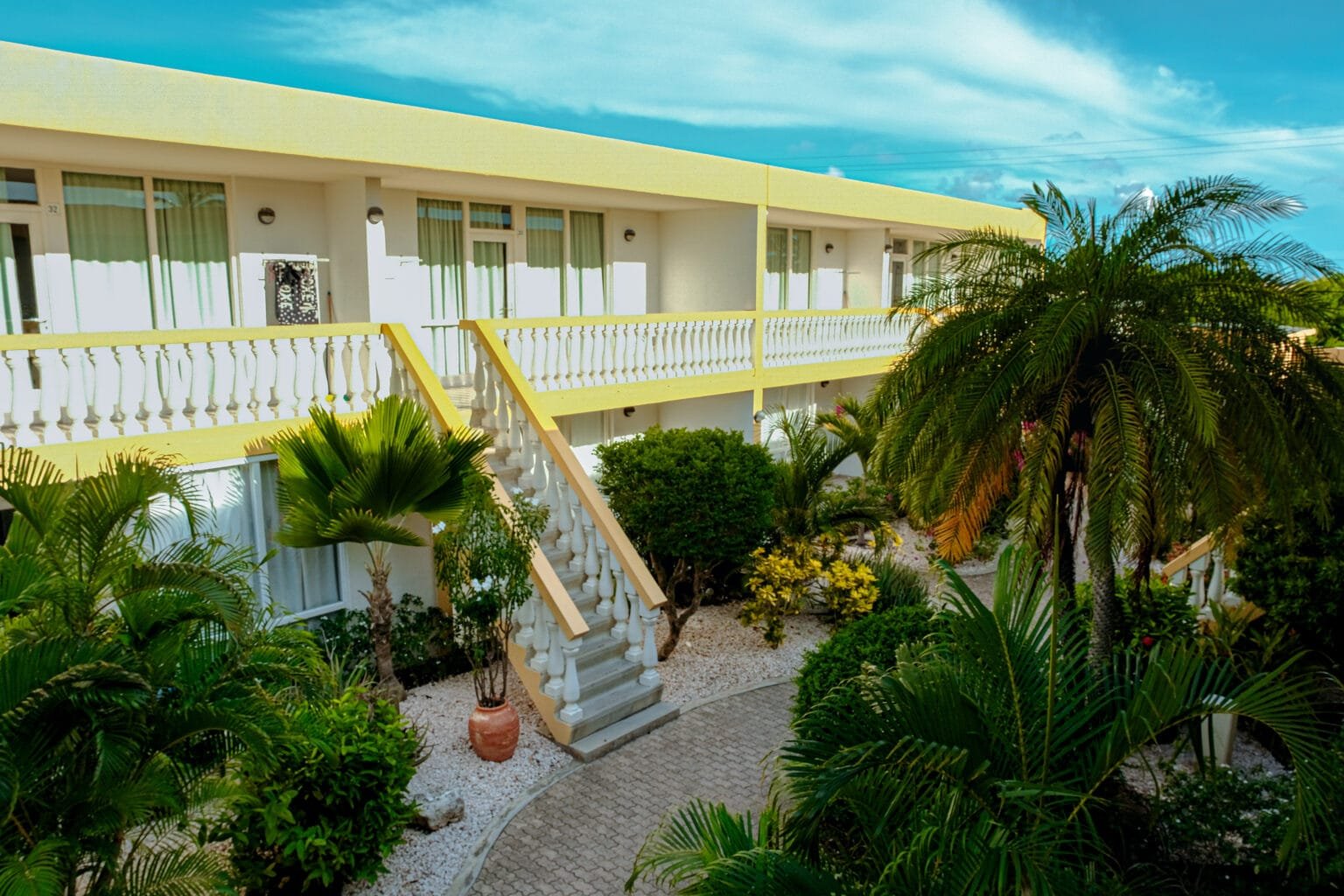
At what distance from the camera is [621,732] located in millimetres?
8945

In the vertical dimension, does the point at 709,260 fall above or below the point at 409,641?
above

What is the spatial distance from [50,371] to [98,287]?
2.88 metres

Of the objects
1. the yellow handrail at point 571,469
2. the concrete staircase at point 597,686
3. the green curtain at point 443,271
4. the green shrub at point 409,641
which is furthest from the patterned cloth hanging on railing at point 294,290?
the concrete staircase at point 597,686

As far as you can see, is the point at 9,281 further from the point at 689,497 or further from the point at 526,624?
the point at 689,497

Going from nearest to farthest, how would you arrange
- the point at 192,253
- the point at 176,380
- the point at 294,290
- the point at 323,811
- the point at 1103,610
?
the point at 323,811 < the point at 1103,610 < the point at 176,380 < the point at 192,253 < the point at 294,290

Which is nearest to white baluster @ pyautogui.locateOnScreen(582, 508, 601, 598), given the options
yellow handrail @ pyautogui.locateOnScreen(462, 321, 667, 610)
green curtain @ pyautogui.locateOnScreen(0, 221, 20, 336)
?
yellow handrail @ pyautogui.locateOnScreen(462, 321, 667, 610)

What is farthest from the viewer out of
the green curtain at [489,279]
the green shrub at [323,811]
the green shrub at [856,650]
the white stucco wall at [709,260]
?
the white stucco wall at [709,260]

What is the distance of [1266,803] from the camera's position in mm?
5863

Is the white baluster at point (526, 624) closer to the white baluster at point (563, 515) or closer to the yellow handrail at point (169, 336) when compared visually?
the white baluster at point (563, 515)

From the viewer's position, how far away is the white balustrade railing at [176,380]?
8016 millimetres

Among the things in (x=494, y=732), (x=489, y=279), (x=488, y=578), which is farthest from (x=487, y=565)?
(x=489, y=279)

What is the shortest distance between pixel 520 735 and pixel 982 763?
215 inches

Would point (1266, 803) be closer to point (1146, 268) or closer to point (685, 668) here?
point (1146, 268)

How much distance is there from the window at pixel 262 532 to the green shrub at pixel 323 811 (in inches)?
114
